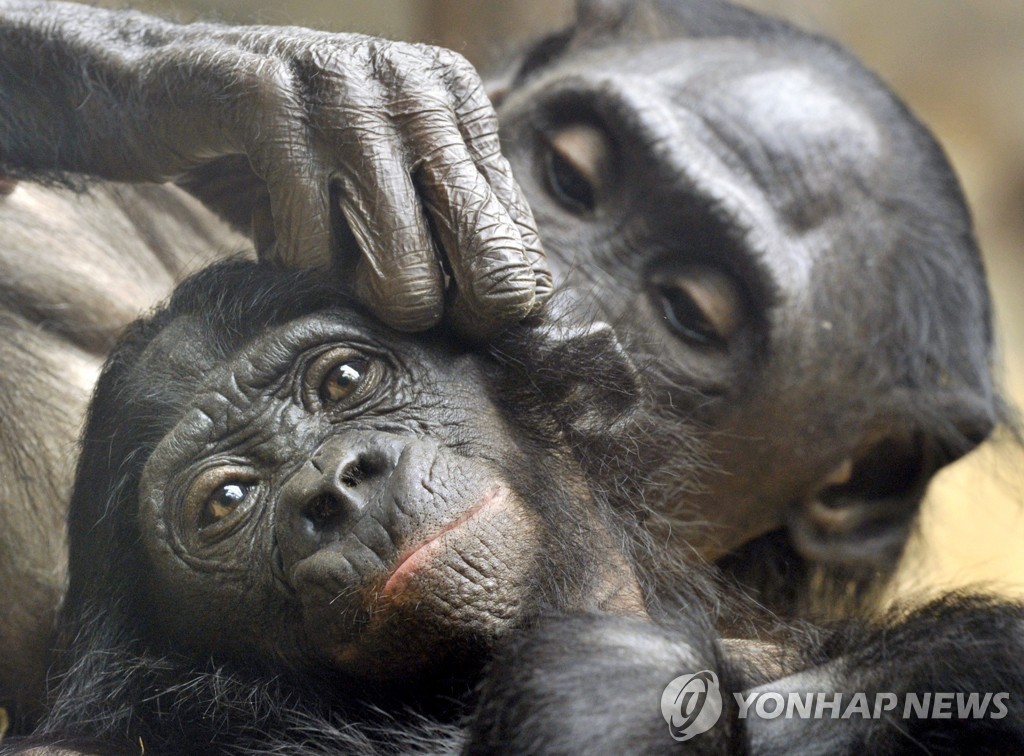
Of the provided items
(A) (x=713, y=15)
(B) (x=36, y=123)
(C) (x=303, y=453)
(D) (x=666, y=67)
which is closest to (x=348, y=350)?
(C) (x=303, y=453)

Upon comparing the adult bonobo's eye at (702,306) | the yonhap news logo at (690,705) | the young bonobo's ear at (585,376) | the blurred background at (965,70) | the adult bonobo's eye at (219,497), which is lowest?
the blurred background at (965,70)

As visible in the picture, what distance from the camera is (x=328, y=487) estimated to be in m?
1.63

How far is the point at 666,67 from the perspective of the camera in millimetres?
3000

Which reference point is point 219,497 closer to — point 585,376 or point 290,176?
point 290,176

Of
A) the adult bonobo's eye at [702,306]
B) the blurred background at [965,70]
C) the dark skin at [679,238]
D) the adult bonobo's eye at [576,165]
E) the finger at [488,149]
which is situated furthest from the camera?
the blurred background at [965,70]

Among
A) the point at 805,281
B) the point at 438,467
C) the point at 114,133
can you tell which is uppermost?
the point at 114,133

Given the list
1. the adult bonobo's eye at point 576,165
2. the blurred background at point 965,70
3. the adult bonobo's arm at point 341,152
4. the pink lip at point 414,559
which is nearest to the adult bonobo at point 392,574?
the pink lip at point 414,559

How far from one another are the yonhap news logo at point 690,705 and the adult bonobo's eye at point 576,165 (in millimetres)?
1527

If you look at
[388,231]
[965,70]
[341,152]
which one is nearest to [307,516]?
[388,231]

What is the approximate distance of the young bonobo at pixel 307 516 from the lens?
1.64m

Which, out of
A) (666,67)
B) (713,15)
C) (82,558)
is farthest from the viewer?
(713,15)

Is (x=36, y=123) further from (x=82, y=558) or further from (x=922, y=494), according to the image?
(x=922, y=494)

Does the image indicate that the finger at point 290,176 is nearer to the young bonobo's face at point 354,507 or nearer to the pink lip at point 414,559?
the young bonobo's face at point 354,507

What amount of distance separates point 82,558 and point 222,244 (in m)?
0.72
